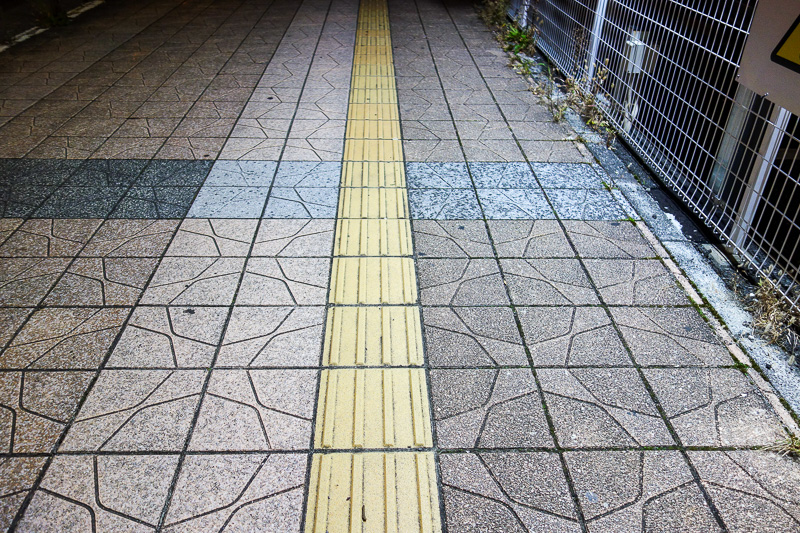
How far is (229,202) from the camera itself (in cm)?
424

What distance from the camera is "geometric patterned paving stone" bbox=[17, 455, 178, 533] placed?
2139 mm

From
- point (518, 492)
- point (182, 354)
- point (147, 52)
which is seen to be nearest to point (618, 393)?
point (518, 492)

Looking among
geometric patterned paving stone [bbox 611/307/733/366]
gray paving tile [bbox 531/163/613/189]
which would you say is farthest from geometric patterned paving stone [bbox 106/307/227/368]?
gray paving tile [bbox 531/163/613/189]

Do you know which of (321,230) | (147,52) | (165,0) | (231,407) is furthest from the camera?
(165,0)

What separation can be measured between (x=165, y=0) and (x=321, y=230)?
8.95 metres

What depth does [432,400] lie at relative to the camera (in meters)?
2.65

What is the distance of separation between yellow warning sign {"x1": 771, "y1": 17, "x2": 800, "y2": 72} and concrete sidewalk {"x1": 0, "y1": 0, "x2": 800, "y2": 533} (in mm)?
1255

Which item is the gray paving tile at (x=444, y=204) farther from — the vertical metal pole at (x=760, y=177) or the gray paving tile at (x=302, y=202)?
the vertical metal pole at (x=760, y=177)

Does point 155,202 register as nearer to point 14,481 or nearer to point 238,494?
point 14,481

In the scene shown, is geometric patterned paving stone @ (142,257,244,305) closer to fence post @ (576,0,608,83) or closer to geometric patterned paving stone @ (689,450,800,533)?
geometric patterned paving stone @ (689,450,800,533)

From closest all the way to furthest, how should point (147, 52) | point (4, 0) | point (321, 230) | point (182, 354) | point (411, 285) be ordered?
point (182, 354) → point (411, 285) → point (321, 230) → point (147, 52) → point (4, 0)

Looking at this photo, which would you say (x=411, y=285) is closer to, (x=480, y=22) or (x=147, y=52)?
(x=147, y=52)

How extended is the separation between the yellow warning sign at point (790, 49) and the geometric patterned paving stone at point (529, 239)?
150cm

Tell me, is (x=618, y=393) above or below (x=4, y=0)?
below
